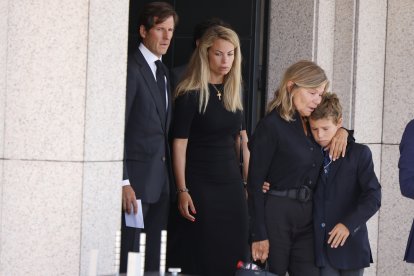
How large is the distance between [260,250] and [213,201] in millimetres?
1022

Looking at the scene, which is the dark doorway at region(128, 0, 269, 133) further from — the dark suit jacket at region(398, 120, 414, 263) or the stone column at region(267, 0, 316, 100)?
the dark suit jacket at region(398, 120, 414, 263)

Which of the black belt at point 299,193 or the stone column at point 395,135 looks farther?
the stone column at point 395,135

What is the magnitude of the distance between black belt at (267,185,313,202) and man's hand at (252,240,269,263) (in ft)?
0.99

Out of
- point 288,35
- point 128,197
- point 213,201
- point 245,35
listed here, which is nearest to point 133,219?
point 128,197

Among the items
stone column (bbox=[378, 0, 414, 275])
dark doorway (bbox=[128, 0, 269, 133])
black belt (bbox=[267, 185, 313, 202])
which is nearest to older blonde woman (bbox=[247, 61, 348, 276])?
black belt (bbox=[267, 185, 313, 202])

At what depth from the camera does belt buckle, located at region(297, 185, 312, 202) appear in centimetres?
579

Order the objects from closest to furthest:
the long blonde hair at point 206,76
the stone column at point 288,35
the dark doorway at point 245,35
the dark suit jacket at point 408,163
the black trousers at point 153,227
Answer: the dark suit jacket at point 408,163 → the black trousers at point 153,227 → the long blonde hair at point 206,76 → the stone column at point 288,35 → the dark doorway at point 245,35

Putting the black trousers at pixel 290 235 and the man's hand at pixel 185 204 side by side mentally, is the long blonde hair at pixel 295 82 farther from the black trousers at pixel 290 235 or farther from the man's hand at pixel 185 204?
the man's hand at pixel 185 204

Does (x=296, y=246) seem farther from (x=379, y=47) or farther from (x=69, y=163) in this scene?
(x=379, y=47)

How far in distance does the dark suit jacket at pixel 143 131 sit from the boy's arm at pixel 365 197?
120cm

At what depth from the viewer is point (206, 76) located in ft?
21.5

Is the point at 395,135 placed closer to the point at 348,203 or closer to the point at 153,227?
the point at 348,203

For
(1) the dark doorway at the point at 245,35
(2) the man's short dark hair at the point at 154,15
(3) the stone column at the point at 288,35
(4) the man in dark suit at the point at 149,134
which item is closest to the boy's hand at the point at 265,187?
(4) the man in dark suit at the point at 149,134

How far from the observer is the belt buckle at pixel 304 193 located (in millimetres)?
5785
